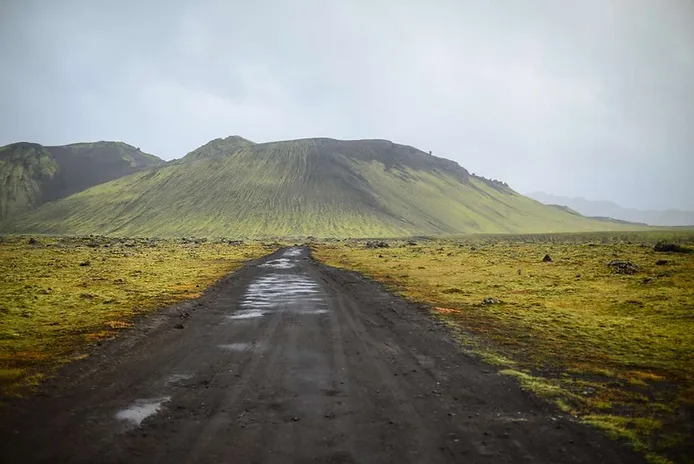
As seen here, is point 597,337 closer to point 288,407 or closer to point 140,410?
point 288,407

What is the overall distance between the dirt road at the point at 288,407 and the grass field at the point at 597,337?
1067 mm

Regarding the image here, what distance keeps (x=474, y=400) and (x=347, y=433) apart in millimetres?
3379

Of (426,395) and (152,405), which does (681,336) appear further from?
(152,405)

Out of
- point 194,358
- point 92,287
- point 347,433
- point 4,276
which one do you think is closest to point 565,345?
point 347,433

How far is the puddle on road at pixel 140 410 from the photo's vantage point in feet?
25.4

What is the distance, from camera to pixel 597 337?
14.9 metres

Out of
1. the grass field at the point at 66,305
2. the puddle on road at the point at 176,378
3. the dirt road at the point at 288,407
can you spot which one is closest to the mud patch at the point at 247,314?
the dirt road at the point at 288,407

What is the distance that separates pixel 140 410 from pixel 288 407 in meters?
3.01

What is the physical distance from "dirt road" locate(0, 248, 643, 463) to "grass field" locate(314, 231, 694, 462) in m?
1.07

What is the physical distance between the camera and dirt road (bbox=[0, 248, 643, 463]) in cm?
666

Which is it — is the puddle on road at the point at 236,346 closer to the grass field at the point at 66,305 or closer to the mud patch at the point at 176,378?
the mud patch at the point at 176,378

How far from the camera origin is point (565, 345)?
45.5 ft

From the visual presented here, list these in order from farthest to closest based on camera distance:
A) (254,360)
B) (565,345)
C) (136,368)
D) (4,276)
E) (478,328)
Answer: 1. (4,276)
2. (478,328)
3. (565,345)
4. (254,360)
5. (136,368)

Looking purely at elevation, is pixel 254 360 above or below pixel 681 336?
below
